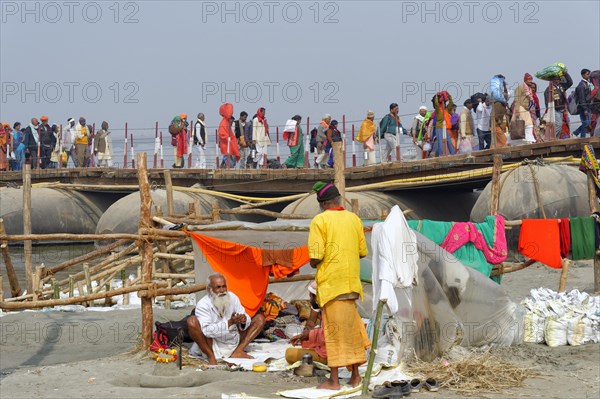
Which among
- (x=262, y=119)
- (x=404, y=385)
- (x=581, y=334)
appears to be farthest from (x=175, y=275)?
(x=262, y=119)

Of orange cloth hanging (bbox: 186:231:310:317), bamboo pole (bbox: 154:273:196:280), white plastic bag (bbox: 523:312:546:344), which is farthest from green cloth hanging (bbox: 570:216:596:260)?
bamboo pole (bbox: 154:273:196:280)

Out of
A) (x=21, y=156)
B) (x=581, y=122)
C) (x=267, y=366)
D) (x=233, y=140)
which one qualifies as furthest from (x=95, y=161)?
(x=267, y=366)

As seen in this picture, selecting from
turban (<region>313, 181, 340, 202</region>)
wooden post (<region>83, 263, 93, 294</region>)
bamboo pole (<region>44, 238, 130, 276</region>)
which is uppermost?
turban (<region>313, 181, 340, 202</region>)

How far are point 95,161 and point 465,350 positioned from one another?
1954 cm

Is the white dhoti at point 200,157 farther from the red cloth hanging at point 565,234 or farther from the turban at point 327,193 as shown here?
the turban at point 327,193

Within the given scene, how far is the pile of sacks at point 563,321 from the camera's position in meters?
9.28

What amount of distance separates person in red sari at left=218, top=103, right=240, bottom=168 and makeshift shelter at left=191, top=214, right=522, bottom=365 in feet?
37.7

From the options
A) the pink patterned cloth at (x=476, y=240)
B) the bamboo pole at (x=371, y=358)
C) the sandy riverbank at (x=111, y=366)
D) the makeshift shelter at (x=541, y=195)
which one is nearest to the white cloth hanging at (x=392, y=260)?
the bamboo pole at (x=371, y=358)

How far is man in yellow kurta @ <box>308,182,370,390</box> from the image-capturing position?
279 inches

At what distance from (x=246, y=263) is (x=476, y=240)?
237 cm

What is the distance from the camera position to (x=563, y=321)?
9.33m

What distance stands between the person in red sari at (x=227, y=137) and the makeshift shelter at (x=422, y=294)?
37.7ft

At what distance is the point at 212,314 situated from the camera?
28.0ft

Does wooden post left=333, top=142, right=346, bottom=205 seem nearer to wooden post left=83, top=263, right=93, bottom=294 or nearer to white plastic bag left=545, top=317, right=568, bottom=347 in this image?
white plastic bag left=545, top=317, right=568, bottom=347
